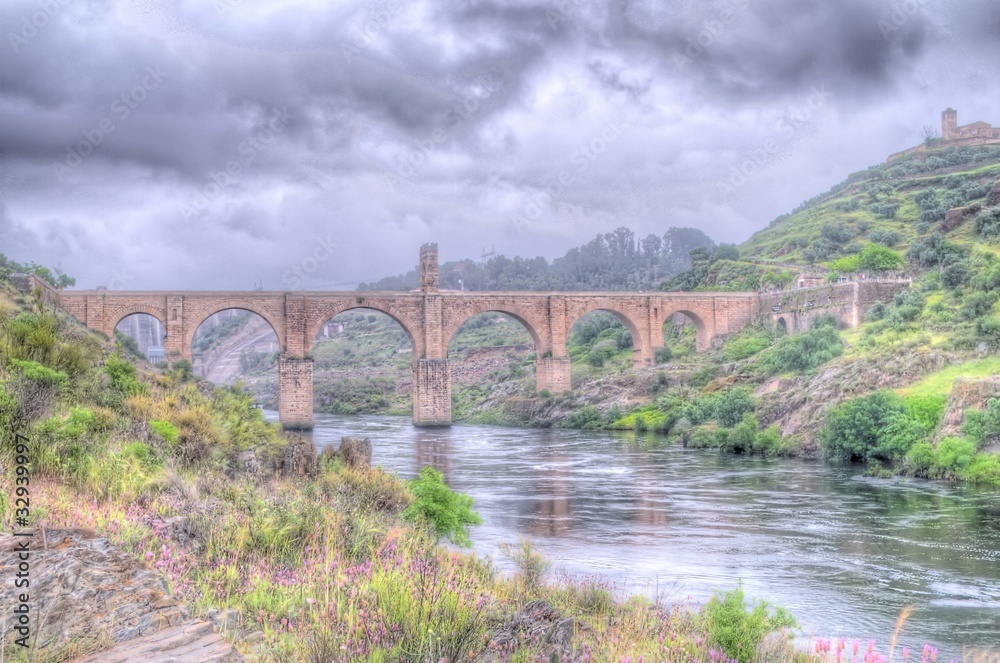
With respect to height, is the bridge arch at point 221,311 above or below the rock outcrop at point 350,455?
above

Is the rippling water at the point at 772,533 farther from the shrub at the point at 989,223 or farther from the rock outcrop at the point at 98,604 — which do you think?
the shrub at the point at 989,223

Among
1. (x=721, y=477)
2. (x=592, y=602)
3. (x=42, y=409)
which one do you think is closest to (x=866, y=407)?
(x=721, y=477)

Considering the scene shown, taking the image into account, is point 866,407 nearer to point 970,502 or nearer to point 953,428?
point 953,428

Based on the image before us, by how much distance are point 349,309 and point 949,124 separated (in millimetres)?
77893

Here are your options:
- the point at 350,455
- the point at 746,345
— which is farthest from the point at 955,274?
the point at 350,455

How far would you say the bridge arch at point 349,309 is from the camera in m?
43.7

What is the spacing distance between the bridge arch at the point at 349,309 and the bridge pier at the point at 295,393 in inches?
57.6

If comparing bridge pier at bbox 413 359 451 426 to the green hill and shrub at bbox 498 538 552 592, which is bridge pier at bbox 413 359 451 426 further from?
shrub at bbox 498 538 552 592

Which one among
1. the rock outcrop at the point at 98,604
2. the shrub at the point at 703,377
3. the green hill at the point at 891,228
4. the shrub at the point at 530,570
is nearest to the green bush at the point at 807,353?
the shrub at the point at 703,377

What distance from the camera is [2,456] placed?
20.7 ft

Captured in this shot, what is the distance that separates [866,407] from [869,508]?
7143mm

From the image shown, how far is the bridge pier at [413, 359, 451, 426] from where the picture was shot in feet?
143

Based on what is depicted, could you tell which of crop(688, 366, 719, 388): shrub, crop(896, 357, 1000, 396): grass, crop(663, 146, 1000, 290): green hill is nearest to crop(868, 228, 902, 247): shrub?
crop(663, 146, 1000, 290): green hill

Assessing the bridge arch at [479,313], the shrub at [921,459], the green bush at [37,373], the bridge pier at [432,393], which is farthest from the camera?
the bridge arch at [479,313]
